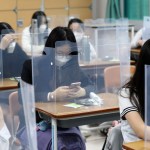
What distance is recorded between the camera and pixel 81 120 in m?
2.93

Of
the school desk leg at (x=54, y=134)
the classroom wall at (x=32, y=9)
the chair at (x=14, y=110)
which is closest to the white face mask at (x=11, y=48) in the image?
the school desk leg at (x=54, y=134)

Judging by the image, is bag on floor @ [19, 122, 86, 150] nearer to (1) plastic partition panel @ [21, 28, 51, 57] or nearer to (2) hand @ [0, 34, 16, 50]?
(2) hand @ [0, 34, 16, 50]

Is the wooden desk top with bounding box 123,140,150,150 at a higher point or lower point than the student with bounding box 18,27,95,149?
lower

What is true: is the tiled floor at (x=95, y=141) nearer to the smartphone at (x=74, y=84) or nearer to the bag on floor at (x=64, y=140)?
the smartphone at (x=74, y=84)

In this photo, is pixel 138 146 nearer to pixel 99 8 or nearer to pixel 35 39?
pixel 35 39

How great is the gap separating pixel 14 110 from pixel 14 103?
0.24ft

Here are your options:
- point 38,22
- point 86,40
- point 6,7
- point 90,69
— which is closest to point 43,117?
point 90,69

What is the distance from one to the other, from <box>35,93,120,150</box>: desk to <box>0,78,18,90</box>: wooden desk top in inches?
28.3

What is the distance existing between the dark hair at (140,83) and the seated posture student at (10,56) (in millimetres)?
2104

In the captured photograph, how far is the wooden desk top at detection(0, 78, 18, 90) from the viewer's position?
3.83 meters

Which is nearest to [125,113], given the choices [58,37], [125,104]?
[125,104]

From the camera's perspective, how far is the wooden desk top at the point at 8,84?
151 inches

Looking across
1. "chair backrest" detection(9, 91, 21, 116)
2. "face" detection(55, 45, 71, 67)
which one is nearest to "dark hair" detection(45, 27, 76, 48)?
"face" detection(55, 45, 71, 67)

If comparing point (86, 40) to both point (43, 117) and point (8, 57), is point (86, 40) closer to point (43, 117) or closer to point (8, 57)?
point (8, 57)
